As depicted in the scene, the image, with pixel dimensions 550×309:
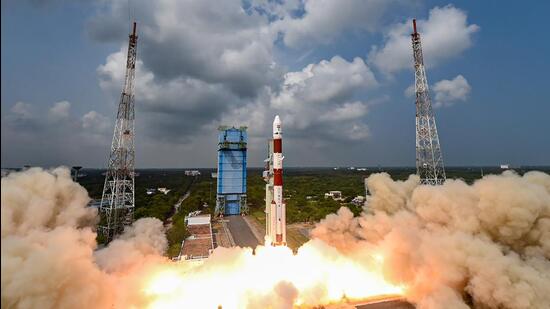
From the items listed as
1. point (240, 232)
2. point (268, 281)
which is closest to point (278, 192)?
point (268, 281)

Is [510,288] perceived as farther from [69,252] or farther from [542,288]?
[69,252]

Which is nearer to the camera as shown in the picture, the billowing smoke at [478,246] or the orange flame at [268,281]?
the billowing smoke at [478,246]

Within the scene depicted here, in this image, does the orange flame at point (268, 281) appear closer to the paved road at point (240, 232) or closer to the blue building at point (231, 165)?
the paved road at point (240, 232)

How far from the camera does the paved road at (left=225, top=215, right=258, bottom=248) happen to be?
47188mm

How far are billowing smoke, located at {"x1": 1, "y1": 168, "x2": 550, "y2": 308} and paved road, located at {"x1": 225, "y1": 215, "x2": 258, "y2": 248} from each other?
14.1 metres

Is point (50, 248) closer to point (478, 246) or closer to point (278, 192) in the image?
point (278, 192)

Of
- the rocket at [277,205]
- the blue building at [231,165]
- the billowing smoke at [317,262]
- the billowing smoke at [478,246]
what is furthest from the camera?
the blue building at [231,165]

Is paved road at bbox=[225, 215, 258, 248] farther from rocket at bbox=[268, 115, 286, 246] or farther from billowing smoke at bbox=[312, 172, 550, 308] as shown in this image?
billowing smoke at bbox=[312, 172, 550, 308]

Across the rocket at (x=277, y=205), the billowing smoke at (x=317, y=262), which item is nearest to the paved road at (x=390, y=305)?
the billowing smoke at (x=317, y=262)

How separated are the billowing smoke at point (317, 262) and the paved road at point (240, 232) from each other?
46.2ft

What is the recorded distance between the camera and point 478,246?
24359 mm

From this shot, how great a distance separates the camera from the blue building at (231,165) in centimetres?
6450

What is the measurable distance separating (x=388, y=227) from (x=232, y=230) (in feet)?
95.1

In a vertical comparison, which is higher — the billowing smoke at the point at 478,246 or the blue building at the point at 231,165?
the blue building at the point at 231,165
